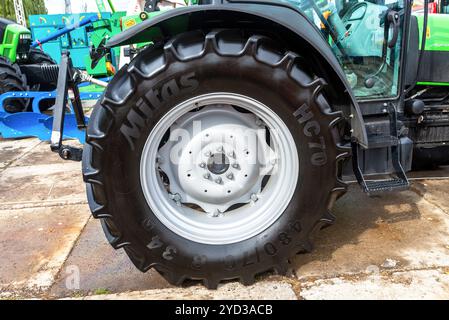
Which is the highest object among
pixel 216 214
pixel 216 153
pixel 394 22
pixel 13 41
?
pixel 394 22

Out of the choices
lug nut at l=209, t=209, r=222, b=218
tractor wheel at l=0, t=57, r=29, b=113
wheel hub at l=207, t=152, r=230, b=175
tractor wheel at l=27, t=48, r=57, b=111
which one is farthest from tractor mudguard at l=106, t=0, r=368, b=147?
tractor wheel at l=27, t=48, r=57, b=111

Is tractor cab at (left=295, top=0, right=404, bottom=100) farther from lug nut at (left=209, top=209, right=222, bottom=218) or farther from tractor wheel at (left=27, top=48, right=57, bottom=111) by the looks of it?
tractor wheel at (left=27, top=48, right=57, bottom=111)

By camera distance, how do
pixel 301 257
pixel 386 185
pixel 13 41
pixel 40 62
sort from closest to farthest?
pixel 386 185 < pixel 301 257 < pixel 13 41 < pixel 40 62

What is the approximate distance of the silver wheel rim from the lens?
215 centimetres

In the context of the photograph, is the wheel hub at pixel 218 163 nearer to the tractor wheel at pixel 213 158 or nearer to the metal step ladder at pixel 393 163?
the tractor wheel at pixel 213 158

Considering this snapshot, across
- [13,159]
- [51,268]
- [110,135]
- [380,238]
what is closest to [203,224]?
[110,135]

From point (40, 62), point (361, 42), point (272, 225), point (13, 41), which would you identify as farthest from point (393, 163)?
point (40, 62)

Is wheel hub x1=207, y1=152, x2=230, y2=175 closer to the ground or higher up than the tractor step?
higher up

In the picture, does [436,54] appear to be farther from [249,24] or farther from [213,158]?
[213,158]

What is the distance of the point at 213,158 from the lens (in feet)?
7.36

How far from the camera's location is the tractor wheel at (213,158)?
1.91 metres

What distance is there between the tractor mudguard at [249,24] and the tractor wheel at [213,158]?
0.10 meters

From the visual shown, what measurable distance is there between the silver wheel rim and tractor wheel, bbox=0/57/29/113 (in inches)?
190

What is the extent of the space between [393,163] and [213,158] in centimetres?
113
